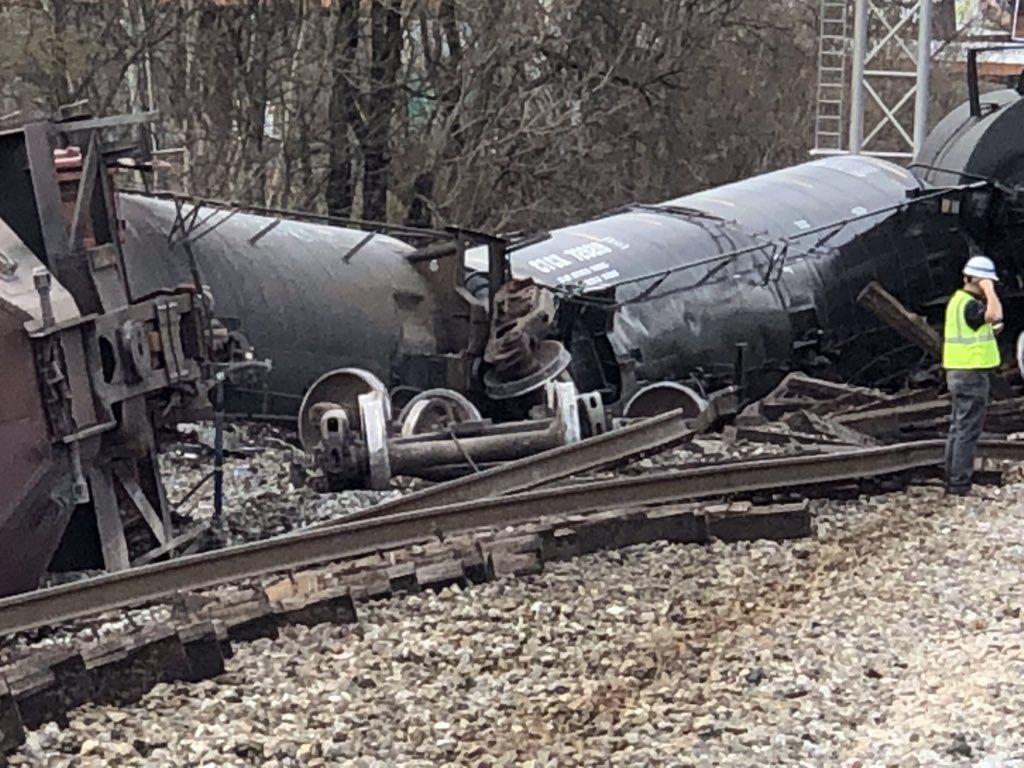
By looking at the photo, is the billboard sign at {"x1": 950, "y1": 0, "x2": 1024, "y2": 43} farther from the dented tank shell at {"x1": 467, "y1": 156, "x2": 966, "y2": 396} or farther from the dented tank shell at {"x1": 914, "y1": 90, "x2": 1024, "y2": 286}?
the dented tank shell at {"x1": 467, "y1": 156, "x2": 966, "y2": 396}

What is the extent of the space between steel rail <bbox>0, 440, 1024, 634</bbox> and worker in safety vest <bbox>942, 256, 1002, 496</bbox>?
11.7 inches

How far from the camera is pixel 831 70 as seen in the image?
25.4m

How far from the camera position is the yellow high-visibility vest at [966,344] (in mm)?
9109

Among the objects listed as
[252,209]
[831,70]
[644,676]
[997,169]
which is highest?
[252,209]

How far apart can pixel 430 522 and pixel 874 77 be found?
21381 mm

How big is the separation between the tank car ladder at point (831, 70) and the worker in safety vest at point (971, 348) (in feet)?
52.2

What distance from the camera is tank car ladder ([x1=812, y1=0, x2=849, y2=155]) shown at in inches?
982

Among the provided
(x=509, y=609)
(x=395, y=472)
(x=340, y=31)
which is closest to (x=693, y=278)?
(x=395, y=472)

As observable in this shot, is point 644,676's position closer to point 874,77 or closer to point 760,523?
point 760,523

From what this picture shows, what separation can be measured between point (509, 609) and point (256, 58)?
52.1 ft

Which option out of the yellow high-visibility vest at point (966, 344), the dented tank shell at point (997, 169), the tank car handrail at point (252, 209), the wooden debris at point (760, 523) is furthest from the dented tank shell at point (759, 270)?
the wooden debris at point (760, 523)

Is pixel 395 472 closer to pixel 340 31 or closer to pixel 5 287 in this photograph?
pixel 5 287

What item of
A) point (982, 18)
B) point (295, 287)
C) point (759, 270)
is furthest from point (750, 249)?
point (982, 18)

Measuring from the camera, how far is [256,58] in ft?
68.9
